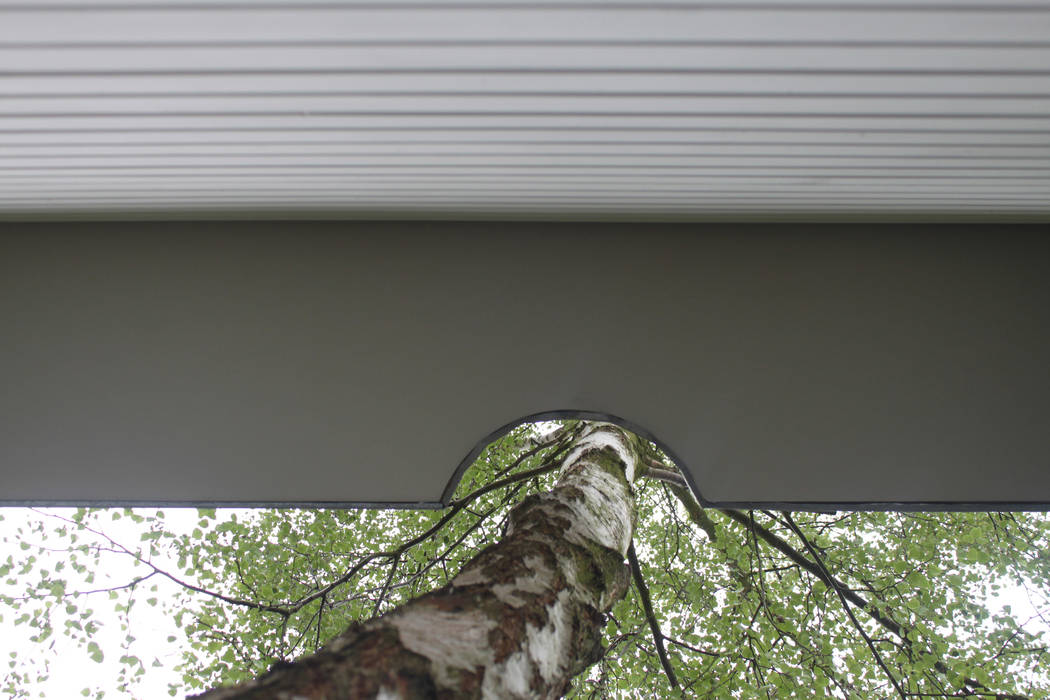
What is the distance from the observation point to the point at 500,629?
2.65 feet

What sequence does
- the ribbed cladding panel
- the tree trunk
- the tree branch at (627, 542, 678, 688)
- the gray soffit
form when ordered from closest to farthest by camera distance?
the tree trunk, the ribbed cladding panel, the gray soffit, the tree branch at (627, 542, 678, 688)

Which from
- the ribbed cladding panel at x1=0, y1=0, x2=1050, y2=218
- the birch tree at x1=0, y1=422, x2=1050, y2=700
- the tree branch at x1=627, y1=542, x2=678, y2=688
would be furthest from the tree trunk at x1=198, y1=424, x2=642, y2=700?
the tree branch at x1=627, y1=542, x2=678, y2=688

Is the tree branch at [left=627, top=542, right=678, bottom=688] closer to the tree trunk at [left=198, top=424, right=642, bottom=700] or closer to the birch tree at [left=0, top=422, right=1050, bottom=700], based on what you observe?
the birch tree at [left=0, top=422, right=1050, bottom=700]

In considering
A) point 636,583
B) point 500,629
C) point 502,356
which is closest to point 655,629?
point 636,583

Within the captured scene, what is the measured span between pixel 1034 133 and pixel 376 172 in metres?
1.66

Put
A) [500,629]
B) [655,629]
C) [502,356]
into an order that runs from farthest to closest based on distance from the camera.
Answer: [655,629] < [502,356] < [500,629]

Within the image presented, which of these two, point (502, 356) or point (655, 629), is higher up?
point (502, 356)

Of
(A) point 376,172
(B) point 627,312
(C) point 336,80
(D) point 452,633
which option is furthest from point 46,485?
(B) point 627,312

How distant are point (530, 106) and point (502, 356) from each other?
27.5 inches

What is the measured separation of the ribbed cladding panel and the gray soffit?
0.46ft

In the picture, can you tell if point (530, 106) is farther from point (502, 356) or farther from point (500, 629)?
point (500, 629)

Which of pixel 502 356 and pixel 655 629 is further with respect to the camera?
pixel 655 629

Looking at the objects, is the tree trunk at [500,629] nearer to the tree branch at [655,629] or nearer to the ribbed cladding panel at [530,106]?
the ribbed cladding panel at [530,106]

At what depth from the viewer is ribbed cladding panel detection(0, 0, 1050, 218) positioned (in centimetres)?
113
